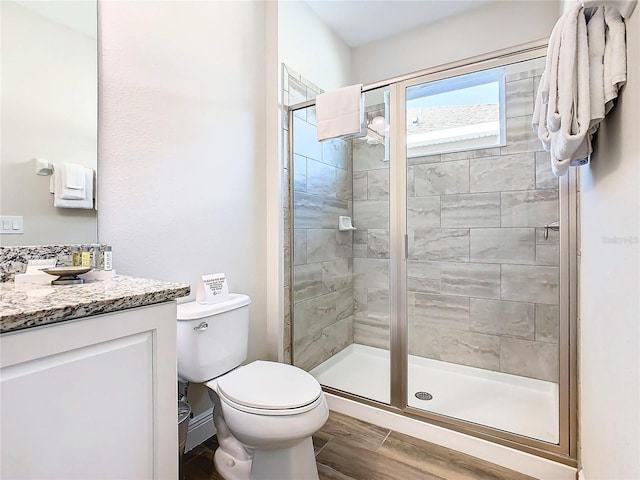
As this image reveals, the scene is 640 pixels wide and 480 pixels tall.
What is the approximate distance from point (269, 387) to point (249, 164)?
1.22m

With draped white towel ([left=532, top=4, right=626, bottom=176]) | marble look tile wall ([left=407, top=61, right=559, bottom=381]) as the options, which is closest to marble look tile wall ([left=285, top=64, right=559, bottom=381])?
marble look tile wall ([left=407, top=61, right=559, bottom=381])

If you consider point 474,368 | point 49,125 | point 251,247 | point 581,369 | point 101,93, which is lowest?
point 474,368

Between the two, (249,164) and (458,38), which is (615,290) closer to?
(249,164)

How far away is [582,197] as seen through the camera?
4.18ft

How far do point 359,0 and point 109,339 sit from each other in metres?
2.44

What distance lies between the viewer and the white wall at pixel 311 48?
2.02 meters

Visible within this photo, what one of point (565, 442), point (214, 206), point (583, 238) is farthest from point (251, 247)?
point (565, 442)

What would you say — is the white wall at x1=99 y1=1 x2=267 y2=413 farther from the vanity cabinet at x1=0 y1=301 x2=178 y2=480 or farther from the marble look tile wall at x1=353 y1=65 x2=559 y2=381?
the marble look tile wall at x1=353 y1=65 x2=559 y2=381

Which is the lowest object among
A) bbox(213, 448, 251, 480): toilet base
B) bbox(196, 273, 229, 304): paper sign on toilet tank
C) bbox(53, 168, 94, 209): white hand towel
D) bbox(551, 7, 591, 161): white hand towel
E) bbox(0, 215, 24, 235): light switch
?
bbox(213, 448, 251, 480): toilet base

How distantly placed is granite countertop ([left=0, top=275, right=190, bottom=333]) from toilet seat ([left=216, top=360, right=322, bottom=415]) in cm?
→ 54

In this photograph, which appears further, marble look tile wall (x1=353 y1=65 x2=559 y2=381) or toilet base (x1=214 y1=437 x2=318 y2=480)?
marble look tile wall (x1=353 y1=65 x2=559 y2=381)

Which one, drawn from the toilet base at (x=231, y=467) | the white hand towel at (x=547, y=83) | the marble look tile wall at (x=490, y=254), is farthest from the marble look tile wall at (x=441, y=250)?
the white hand towel at (x=547, y=83)

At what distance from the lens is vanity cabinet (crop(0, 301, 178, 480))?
2.05ft

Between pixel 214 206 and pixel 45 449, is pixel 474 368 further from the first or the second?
pixel 45 449
